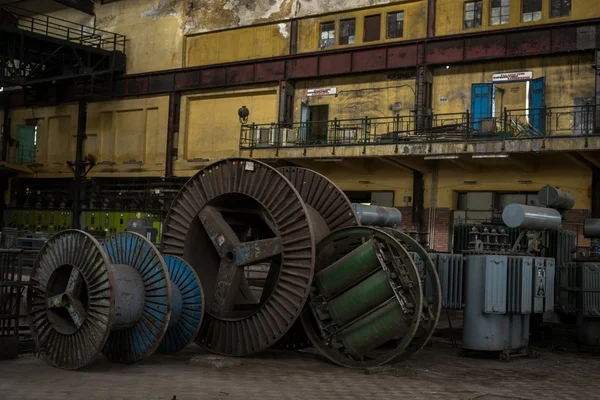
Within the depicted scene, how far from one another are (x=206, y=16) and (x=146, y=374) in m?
25.2

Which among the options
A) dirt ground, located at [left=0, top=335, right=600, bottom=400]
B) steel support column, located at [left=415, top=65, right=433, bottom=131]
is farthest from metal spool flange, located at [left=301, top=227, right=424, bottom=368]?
steel support column, located at [left=415, top=65, right=433, bottom=131]

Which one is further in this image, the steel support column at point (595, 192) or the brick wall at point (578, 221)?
the steel support column at point (595, 192)

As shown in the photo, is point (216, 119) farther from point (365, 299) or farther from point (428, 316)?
point (365, 299)

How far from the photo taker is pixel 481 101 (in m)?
24.2

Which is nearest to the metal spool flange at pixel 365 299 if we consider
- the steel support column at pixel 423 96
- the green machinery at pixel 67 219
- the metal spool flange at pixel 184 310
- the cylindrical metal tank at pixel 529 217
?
the metal spool flange at pixel 184 310

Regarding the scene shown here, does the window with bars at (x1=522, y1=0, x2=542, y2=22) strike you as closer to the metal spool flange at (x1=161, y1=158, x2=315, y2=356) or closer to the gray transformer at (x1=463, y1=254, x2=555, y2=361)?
the gray transformer at (x1=463, y1=254, x2=555, y2=361)

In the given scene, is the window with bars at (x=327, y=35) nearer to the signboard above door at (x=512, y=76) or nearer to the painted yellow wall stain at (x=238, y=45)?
the painted yellow wall stain at (x=238, y=45)

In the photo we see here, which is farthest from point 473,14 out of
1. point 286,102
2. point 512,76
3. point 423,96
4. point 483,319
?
point 483,319

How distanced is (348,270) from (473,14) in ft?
58.4

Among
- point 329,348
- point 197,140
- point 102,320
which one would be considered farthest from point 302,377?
point 197,140

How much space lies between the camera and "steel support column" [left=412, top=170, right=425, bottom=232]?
25.3 meters

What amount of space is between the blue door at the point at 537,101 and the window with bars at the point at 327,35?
8.00 m

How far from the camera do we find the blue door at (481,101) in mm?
24000

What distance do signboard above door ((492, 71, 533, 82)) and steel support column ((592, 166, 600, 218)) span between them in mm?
3678
